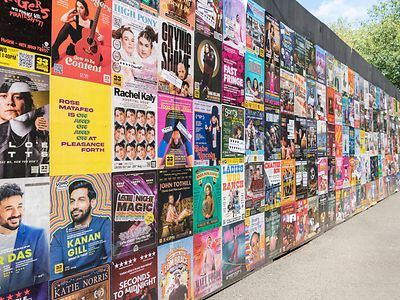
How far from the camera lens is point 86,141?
323cm

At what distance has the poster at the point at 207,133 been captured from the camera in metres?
4.69

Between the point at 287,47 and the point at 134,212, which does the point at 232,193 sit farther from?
the point at 287,47

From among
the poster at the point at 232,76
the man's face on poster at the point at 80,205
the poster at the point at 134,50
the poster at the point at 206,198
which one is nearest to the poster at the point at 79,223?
the man's face on poster at the point at 80,205

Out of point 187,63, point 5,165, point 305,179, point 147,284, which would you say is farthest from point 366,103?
point 5,165

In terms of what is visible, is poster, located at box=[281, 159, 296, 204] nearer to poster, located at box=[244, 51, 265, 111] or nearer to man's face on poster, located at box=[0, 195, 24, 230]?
poster, located at box=[244, 51, 265, 111]

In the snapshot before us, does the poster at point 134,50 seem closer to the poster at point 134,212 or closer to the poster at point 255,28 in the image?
the poster at point 134,212

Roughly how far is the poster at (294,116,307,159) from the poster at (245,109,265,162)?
155 cm

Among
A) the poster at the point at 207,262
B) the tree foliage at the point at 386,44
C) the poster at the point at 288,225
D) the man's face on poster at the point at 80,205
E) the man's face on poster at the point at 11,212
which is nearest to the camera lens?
the man's face on poster at the point at 11,212

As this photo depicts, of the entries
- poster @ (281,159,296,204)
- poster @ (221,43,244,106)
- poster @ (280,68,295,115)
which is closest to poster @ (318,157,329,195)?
poster @ (281,159,296,204)

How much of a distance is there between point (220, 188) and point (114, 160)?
195cm

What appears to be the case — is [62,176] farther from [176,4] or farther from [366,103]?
[366,103]

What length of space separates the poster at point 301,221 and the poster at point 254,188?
5.13 ft

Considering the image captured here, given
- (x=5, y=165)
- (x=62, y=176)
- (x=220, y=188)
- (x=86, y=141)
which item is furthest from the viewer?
(x=220, y=188)

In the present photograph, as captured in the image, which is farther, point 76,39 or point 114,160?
point 114,160
